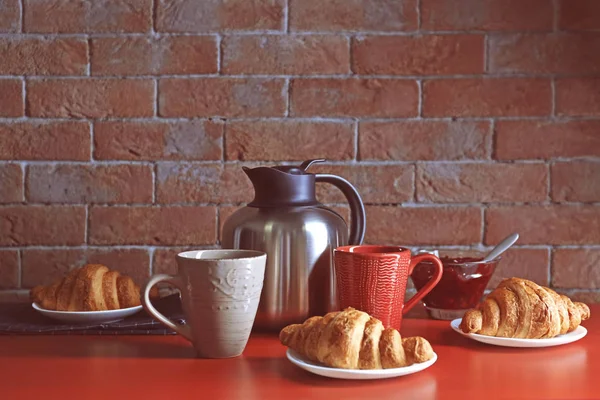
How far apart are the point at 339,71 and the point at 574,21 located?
49 cm

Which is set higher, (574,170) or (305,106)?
(305,106)

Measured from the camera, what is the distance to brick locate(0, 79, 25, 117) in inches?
55.6

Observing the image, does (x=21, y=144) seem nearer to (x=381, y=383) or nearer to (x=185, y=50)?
(x=185, y=50)

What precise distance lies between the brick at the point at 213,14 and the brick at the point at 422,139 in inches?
12.2

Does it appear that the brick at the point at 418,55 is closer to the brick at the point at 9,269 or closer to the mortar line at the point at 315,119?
the mortar line at the point at 315,119

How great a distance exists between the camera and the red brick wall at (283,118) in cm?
141

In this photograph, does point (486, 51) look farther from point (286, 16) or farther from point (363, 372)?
point (363, 372)

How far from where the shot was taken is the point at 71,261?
144cm

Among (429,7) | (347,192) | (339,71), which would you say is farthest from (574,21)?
(347,192)

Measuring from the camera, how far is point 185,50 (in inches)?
55.6

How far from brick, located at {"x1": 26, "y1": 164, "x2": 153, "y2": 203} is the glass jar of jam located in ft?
1.97

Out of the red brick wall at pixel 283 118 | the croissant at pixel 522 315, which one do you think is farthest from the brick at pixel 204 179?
the croissant at pixel 522 315

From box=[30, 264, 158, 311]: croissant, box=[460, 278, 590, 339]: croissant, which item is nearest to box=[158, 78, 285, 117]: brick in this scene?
box=[30, 264, 158, 311]: croissant

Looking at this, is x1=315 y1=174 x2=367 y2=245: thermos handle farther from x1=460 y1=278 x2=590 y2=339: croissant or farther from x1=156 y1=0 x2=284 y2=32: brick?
x1=156 y1=0 x2=284 y2=32: brick
